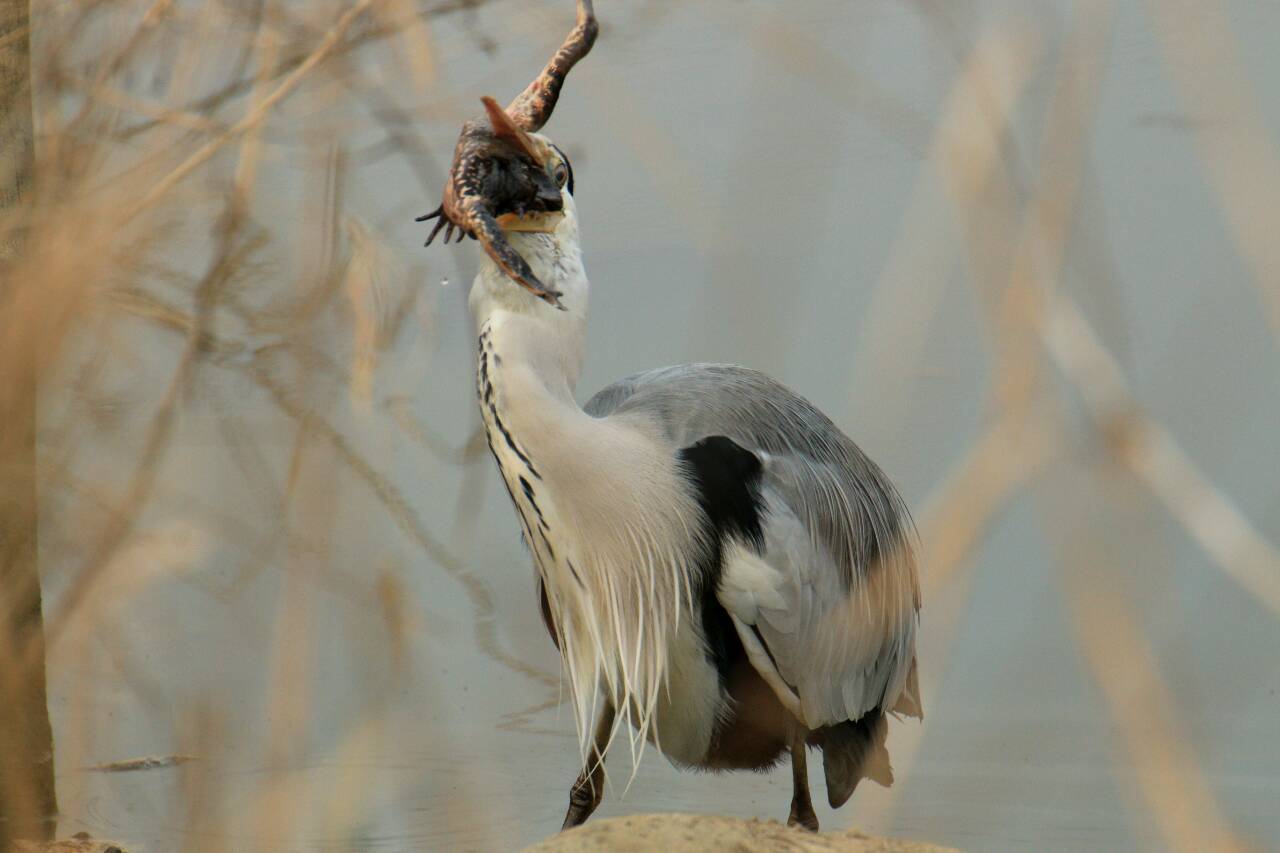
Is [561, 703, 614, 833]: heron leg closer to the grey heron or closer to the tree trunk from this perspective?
the grey heron

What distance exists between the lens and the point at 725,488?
7.04 ft

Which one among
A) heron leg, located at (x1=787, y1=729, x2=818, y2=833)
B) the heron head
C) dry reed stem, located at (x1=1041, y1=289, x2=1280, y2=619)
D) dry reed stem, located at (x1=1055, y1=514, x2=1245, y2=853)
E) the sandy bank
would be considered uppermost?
the heron head

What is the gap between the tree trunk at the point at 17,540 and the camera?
4.46 ft

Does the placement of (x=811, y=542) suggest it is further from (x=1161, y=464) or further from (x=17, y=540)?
(x=1161, y=464)

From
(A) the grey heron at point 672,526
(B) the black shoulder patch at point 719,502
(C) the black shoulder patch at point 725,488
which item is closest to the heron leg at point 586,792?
(A) the grey heron at point 672,526

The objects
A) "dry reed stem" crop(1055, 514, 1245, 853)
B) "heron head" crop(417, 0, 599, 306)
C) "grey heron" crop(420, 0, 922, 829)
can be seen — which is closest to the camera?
"dry reed stem" crop(1055, 514, 1245, 853)

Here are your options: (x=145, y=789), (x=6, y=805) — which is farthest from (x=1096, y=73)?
(x=145, y=789)

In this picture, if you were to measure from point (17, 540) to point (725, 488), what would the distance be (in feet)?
3.23

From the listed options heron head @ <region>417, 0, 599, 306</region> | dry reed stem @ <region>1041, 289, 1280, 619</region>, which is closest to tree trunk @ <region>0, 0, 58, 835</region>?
heron head @ <region>417, 0, 599, 306</region>

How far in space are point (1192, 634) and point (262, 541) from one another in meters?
0.99

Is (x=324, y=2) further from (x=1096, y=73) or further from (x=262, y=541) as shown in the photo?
(x=1096, y=73)

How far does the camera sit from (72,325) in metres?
1.14

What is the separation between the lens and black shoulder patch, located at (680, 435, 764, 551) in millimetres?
2129

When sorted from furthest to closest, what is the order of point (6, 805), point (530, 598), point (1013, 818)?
point (1013, 818) < point (6, 805) < point (530, 598)
